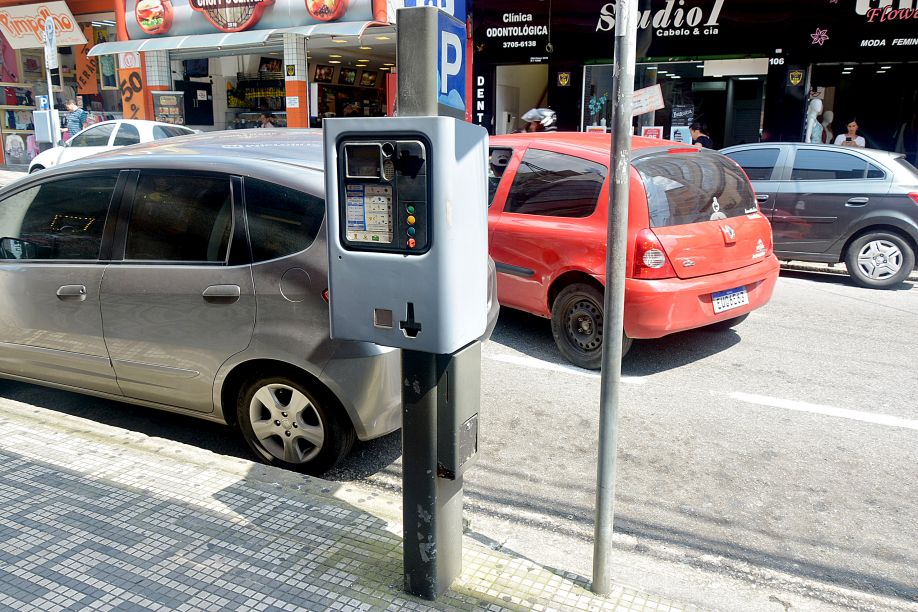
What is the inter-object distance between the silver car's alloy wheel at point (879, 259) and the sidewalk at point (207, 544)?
7.32m

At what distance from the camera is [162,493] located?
3689mm

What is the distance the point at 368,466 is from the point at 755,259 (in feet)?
11.5

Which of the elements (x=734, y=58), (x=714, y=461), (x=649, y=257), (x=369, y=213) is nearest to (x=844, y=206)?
(x=649, y=257)

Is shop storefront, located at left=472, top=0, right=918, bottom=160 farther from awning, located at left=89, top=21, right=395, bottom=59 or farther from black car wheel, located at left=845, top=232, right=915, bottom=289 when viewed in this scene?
black car wheel, located at left=845, top=232, right=915, bottom=289

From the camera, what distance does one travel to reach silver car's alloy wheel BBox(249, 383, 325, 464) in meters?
4.03

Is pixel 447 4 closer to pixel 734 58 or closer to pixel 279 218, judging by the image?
pixel 279 218

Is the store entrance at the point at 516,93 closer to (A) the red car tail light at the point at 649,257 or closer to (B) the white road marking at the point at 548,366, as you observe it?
(B) the white road marking at the point at 548,366

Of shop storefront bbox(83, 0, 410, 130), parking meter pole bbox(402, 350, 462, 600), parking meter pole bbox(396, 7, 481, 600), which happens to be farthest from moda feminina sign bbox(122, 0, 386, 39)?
parking meter pole bbox(402, 350, 462, 600)

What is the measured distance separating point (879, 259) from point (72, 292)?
8.29 meters

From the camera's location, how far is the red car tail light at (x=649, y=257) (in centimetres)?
535

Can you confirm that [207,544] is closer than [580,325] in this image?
Yes

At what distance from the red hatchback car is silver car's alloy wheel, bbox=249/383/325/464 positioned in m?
2.43

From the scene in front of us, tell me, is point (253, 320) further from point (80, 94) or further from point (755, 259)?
point (80, 94)

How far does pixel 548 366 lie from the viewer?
236 inches
